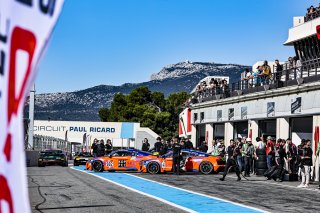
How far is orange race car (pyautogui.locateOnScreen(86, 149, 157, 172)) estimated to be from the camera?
29.4 metres

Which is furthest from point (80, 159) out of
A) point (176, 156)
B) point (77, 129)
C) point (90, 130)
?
point (77, 129)

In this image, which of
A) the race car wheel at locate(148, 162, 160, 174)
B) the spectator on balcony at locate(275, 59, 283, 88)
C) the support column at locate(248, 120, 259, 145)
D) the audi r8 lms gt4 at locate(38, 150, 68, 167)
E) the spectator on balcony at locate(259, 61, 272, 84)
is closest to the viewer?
the race car wheel at locate(148, 162, 160, 174)

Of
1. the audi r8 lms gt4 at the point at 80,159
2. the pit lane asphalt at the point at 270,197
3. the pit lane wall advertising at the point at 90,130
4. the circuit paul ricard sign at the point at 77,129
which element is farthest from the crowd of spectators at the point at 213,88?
the circuit paul ricard sign at the point at 77,129

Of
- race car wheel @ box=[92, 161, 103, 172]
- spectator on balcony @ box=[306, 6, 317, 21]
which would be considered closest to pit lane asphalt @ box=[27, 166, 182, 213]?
race car wheel @ box=[92, 161, 103, 172]

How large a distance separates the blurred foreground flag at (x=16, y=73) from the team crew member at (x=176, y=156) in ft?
84.1

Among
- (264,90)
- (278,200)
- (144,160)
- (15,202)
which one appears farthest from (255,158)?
(15,202)

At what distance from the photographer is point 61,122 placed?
85125 millimetres

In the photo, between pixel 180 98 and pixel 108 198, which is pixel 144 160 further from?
pixel 180 98

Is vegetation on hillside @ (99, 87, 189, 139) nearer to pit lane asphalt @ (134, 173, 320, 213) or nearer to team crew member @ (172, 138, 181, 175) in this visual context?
team crew member @ (172, 138, 181, 175)

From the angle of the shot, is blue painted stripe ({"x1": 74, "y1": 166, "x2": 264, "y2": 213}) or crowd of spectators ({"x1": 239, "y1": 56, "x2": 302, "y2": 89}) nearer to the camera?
blue painted stripe ({"x1": 74, "y1": 166, "x2": 264, "y2": 213})

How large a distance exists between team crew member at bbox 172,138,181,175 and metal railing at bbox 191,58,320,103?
6.88m

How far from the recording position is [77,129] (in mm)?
85125

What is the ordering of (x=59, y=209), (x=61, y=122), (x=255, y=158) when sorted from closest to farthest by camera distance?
(x=59, y=209)
(x=255, y=158)
(x=61, y=122)

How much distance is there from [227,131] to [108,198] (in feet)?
89.7
